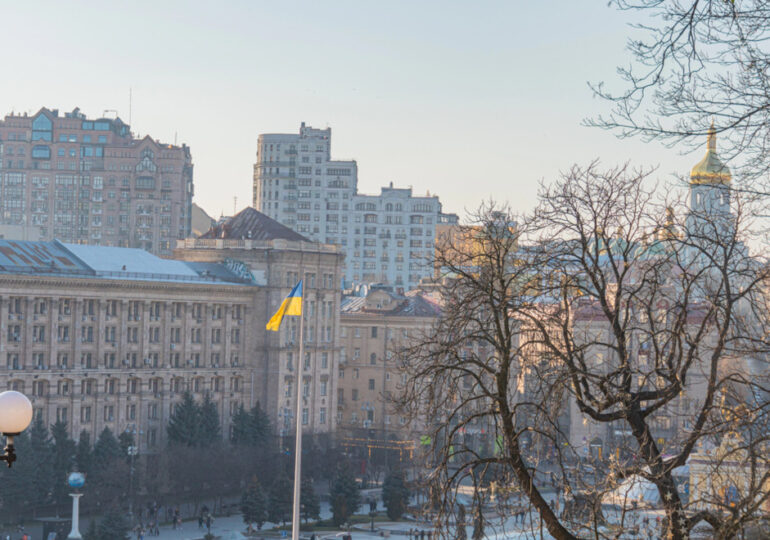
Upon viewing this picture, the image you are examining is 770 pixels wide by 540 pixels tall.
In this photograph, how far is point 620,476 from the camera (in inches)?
677

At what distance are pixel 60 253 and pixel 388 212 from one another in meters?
98.1

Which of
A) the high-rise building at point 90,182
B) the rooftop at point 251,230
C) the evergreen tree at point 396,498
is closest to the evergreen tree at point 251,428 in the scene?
the rooftop at point 251,230

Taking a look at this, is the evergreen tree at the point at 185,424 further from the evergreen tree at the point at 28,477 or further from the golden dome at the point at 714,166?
the golden dome at the point at 714,166

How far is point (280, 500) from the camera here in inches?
3049

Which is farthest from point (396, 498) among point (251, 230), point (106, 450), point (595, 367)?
point (595, 367)

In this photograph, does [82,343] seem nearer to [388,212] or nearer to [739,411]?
[739,411]

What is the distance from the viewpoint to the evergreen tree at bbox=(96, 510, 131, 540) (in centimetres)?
6525

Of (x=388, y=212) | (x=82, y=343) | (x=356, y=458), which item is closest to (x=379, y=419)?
(x=356, y=458)

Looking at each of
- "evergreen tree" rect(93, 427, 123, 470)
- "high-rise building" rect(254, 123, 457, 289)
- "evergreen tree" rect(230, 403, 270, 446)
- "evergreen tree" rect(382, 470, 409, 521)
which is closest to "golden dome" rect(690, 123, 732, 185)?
"evergreen tree" rect(382, 470, 409, 521)

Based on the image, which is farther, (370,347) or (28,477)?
(370,347)

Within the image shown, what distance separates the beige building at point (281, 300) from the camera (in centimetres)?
10812

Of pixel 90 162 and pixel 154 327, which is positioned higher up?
pixel 90 162

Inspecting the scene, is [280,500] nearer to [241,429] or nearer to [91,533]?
[91,533]

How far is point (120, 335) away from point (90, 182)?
296 ft
